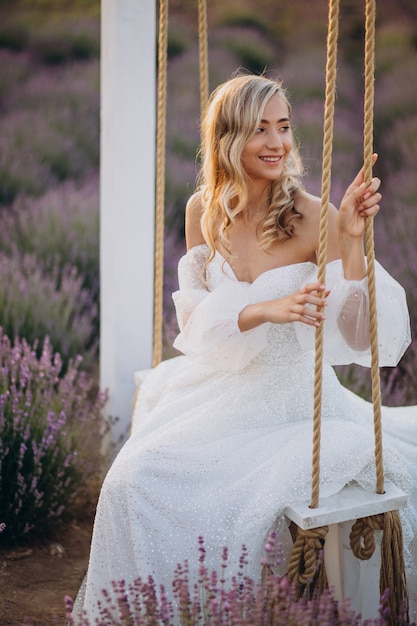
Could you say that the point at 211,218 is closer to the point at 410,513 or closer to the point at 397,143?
the point at 410,513

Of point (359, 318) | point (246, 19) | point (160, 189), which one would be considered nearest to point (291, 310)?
point (359, 318)

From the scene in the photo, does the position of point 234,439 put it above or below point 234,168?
below

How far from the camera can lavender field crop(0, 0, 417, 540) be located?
429cm

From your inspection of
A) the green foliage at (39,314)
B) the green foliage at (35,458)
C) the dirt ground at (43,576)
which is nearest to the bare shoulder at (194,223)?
the green foliage at (35,458)

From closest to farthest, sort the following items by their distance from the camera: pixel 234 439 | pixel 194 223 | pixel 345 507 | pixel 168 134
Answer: pixel 345 507, pixel 234 439, pixel 194 223, pixel 168 134

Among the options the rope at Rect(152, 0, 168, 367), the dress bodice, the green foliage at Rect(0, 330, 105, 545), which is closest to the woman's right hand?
the dress bodice

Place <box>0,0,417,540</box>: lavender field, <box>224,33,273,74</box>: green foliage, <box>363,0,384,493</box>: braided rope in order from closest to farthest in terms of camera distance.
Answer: <box>363,0,384,493</box>: braided rope < <box>0,0,417,540</box>: lavender field < <box>224,33,273,74</box>: green foliage

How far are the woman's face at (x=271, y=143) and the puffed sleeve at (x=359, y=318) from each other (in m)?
0.34

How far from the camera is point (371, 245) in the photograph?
5.68 ft

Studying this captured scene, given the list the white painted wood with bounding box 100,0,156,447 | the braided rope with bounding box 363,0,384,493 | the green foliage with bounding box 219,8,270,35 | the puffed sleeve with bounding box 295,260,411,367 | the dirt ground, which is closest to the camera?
the braided rope with bounding box 363,0,384,493

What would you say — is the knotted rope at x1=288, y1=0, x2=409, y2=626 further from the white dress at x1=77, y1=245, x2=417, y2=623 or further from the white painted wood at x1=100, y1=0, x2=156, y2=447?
the white painted wood at x1=100, y1=0, x2=156, y2=447

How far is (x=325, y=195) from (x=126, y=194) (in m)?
1.39

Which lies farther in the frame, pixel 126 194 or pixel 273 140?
pixel 126 194

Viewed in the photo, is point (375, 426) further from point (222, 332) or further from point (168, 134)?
point (168, 134)
